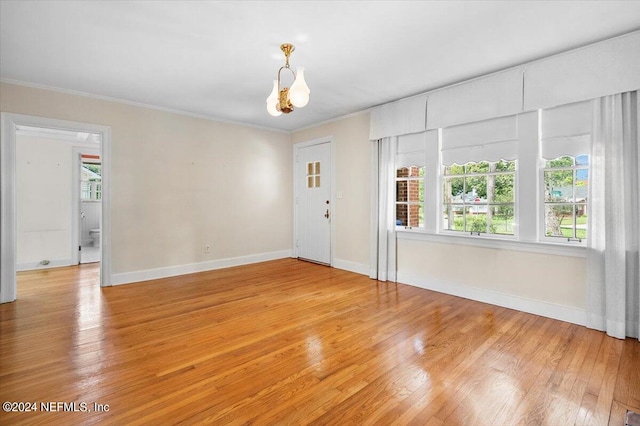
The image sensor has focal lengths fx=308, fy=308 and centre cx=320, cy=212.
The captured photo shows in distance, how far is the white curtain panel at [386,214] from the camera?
4746mm

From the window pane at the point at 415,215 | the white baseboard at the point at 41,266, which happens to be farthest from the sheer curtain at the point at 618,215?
the white baseboard at the point at 41,266

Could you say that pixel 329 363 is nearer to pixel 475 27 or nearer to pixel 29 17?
pixel 475 27

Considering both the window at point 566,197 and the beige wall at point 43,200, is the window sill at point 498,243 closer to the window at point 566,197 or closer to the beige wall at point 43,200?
the window at point 566,197

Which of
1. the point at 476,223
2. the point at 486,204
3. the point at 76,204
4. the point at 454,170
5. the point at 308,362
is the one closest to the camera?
the point at 308,362

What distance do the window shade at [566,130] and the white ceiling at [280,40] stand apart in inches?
24.0

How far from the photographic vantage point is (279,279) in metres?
4.91

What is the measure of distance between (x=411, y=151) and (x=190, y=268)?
4.11 meters

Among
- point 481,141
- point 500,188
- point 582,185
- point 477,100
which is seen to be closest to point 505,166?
point 500,188

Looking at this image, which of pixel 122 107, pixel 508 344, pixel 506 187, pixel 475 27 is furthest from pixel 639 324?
pixel 122 107

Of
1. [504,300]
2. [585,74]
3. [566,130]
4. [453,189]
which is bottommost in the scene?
[504,300]

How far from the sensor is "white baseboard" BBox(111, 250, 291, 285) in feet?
15.3

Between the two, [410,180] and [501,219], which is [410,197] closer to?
[410,180]

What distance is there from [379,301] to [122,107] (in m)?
4.64

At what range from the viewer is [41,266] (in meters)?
5.70
